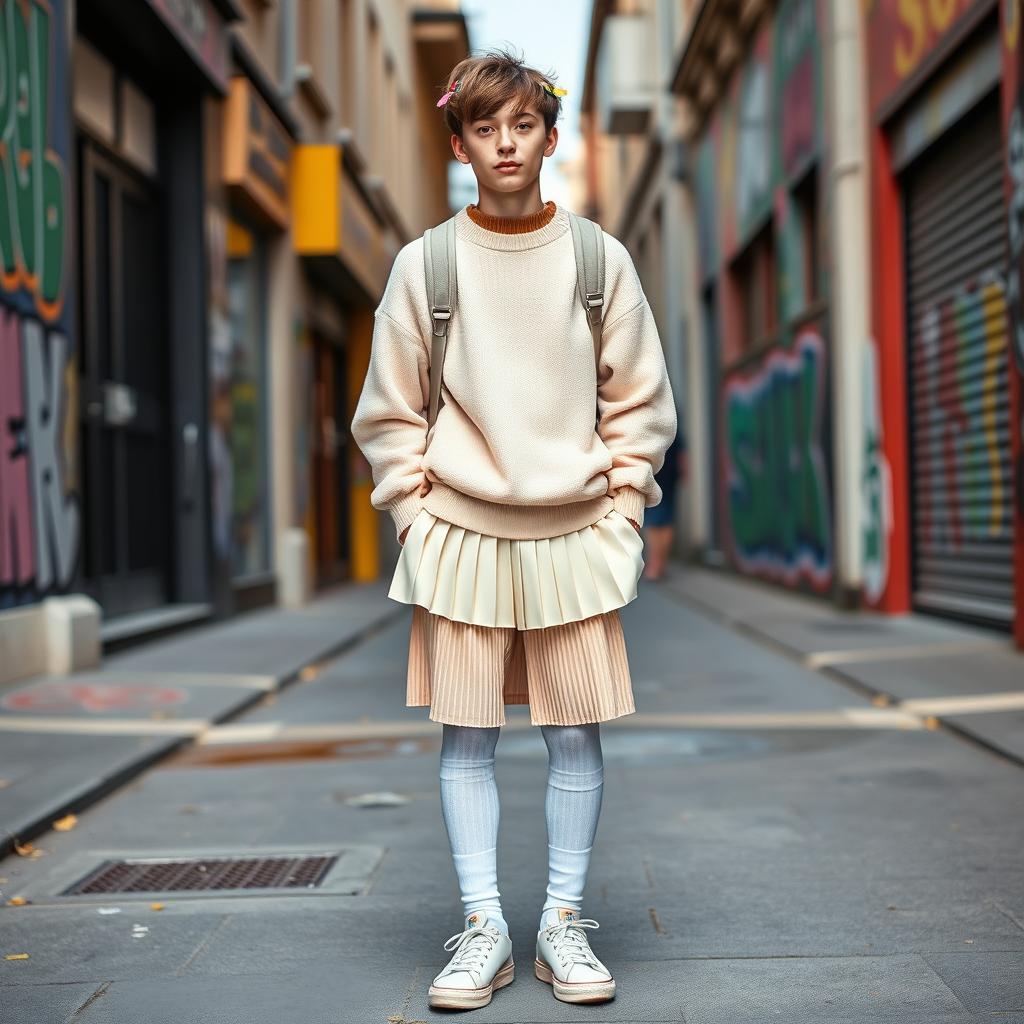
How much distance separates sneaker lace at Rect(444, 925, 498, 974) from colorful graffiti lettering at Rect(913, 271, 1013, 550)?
7278mm

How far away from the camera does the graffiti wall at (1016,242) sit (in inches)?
333

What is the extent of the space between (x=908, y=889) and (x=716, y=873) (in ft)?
1.72

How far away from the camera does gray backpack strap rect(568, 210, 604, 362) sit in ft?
10.1

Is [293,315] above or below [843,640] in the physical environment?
above

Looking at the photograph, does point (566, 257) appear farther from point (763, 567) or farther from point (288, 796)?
point (763, 567)

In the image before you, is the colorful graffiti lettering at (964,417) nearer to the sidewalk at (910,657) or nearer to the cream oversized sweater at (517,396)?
the sidewalk at (910,657)

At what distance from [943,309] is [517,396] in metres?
8.81

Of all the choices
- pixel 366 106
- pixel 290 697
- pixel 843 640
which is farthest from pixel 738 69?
pixel 290 697

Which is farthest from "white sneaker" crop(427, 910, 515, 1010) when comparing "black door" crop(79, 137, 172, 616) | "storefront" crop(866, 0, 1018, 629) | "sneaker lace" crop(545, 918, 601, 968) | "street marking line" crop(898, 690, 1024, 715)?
"black door" crop(79, 137, 172, 616)

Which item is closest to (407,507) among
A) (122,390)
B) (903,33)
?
(122,390)

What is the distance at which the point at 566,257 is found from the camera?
3.08 meters

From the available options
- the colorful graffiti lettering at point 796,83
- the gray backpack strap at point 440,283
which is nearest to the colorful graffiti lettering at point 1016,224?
the colorful graffiti lettering at point 796,83

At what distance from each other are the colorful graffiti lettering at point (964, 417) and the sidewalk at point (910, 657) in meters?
0.80

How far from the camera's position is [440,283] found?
10.0ft
